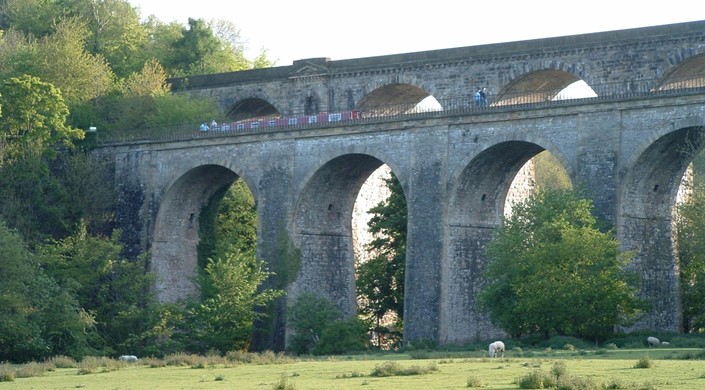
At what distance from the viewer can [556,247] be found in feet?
200

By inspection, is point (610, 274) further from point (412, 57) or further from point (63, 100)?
point (63, 100)

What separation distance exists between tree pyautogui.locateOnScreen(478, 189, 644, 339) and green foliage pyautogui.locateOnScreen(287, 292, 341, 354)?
840 cm

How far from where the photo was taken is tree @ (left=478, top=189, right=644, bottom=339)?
197 ft

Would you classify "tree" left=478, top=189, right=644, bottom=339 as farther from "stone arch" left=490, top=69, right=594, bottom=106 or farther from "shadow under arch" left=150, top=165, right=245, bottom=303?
"shadow under arch" left=150, top=165, right=245, bottom=303

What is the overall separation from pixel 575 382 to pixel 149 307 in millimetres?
37893

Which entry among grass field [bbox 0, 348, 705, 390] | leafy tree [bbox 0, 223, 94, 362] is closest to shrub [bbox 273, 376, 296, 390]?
grass field [bbox 0, 348, 705, 390]

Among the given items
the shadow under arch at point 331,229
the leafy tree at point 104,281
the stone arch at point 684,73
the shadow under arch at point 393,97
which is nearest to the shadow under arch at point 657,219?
the stone arch at point 684,73

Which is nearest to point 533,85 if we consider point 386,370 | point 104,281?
point 104,281

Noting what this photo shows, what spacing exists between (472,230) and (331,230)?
8.49 m

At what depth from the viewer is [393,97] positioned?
79812 mm

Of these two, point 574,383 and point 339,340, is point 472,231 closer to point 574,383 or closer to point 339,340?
point 339,340

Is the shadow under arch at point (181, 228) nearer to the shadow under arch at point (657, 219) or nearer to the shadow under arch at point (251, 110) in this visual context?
the shadow under arch at point (251, 110)

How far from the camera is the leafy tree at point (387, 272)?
76062 millimetres

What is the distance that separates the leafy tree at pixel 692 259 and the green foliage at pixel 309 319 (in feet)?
48.1
